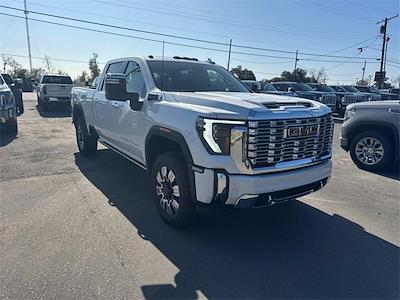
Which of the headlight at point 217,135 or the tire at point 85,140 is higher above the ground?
the headlight at point 217,135

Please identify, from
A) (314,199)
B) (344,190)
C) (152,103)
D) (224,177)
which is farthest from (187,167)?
(344,190)

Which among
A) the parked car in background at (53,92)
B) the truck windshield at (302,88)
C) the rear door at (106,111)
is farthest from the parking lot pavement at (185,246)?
the truck windshield at (302,88)

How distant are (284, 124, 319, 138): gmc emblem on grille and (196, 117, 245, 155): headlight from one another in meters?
0.53

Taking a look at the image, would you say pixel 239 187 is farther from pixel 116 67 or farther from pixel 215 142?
pixel 116 67

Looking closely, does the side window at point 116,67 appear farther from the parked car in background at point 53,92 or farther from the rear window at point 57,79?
the rear window at point 57,79

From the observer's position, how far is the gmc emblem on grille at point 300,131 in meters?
3.44

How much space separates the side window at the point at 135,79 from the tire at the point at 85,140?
2.21m

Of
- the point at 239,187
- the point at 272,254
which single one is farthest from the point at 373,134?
the point at 239,187

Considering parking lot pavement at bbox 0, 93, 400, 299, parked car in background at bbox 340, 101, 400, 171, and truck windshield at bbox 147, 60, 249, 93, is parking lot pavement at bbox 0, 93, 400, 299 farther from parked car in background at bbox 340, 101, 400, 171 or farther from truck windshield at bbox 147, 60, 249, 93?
truck windshield at bbox 147, 60, 249, 93

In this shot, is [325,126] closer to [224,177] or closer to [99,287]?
[224,177]

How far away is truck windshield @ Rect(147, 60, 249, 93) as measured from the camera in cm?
456

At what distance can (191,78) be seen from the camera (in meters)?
4.82

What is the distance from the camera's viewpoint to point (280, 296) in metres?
2.78

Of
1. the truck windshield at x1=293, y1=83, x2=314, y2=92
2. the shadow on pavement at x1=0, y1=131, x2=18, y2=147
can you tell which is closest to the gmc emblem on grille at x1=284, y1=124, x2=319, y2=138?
the shadow on pavement at x1=0, y1=131, x2=18, y2=147
